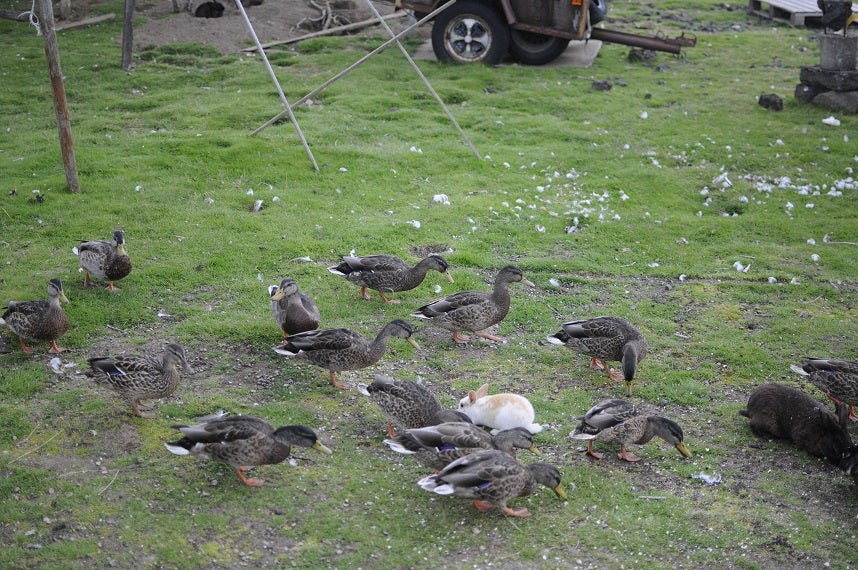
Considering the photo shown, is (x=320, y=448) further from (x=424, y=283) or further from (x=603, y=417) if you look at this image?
(x=424, y=283)

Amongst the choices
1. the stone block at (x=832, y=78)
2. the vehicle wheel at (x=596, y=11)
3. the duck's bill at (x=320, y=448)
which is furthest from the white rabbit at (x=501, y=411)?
the vehicle wheel at (x=596, y=11)

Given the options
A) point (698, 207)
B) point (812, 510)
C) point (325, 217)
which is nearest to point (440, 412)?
point (812, 510)

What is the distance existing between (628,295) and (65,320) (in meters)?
6.77

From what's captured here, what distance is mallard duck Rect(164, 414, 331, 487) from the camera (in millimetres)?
7641

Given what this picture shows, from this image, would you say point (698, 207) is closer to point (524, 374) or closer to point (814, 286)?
point (814, 286)

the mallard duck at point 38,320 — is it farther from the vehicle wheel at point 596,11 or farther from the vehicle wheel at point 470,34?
the vehicle wheel at point 596,11

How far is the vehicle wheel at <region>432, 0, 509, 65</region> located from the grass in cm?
47

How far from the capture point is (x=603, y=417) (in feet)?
27.0

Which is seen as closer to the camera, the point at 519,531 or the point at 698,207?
the point at 519,531

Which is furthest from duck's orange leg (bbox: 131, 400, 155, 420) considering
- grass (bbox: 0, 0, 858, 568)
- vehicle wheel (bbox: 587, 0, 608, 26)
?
vehicle wheel (bbox: 587, 0, 608, 26)

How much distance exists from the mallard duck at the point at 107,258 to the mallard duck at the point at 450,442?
15.2ft

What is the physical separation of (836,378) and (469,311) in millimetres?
3841

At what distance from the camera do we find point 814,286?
1212cm

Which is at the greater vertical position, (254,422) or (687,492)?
(254,422)
